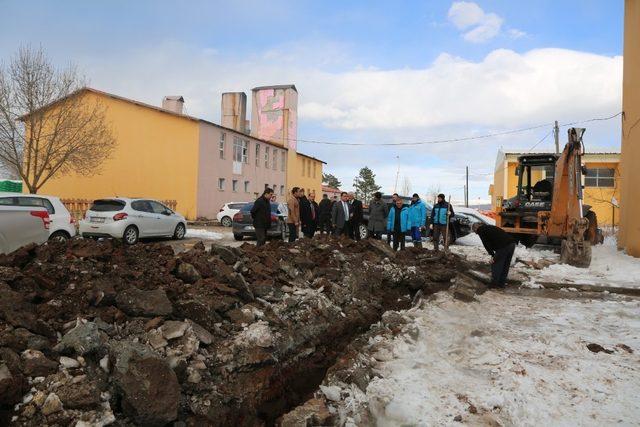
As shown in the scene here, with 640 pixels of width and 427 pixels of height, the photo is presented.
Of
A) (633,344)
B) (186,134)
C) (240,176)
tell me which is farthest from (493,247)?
(240,176)

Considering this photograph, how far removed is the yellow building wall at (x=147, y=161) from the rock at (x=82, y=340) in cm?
2433

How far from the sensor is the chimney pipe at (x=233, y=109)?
1411 inches

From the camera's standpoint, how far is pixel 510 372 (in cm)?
454

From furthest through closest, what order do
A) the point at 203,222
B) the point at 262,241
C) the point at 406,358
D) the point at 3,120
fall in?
the point at 203,222
the point at 3,120
the point at 262,241
the point at 406,358

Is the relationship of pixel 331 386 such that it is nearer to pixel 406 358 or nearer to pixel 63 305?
pixel 406 358

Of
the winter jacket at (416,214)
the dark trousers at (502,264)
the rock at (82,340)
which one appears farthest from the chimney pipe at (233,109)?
the rock at (82,340)

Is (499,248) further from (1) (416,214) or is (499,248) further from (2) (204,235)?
(2) (204,235)

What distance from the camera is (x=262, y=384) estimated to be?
4.30m

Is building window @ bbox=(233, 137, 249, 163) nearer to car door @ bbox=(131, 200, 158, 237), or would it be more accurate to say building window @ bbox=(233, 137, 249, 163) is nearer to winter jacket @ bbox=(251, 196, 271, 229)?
car door @ bbox=(131, 200, 158, 237)

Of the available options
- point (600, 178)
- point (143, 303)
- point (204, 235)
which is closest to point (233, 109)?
point (204, 235)

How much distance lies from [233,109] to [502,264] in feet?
99.4

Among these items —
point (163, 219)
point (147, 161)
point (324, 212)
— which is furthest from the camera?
point (147, 161)

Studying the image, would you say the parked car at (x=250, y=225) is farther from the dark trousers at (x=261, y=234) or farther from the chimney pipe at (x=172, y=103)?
the chimney pipe at (x=172, y=103)

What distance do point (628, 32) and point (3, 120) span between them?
2397 cm
